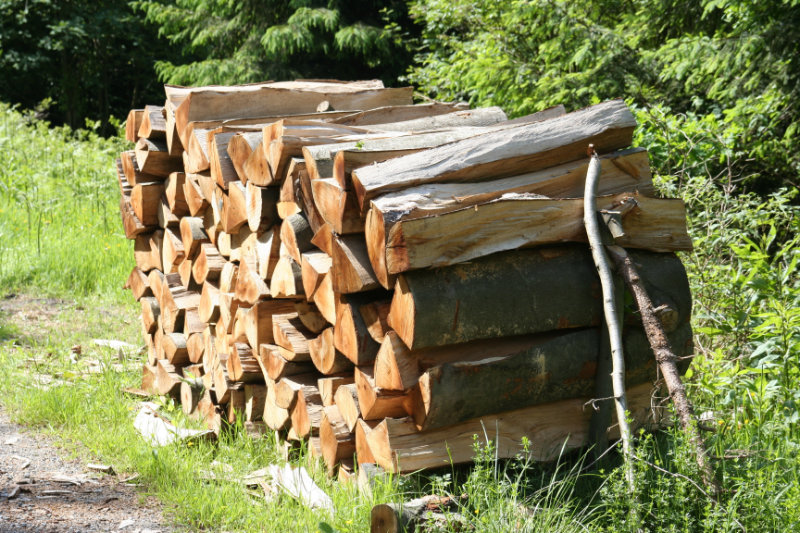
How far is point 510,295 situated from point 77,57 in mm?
17377

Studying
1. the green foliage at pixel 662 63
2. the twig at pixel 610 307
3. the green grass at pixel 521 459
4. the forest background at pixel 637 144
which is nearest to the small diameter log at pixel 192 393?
the green grass at pixel 521 459

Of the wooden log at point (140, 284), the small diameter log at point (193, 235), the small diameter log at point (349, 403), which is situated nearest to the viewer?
the small diameter log at point (349, 403)

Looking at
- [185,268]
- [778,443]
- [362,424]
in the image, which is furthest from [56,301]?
[778,443]

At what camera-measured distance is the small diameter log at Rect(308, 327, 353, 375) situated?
3289 mm

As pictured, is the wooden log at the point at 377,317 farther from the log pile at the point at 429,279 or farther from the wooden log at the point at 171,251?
the wooden log at the point at 171,251

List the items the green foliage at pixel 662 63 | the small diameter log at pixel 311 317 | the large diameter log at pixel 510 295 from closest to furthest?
1. the large diameter log at pixel 510 295
2. the small diameter log at pixel 311 317
3. the green foliage at pixel 662 63

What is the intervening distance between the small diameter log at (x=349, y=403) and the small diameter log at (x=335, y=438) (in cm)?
3

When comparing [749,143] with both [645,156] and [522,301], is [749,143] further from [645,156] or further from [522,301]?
[522,301]

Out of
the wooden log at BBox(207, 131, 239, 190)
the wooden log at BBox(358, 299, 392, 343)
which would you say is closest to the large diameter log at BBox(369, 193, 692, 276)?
the wooden log at BBox(358, 299, 392, 343)

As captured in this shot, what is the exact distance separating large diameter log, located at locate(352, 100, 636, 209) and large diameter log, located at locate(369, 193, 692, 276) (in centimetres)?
20

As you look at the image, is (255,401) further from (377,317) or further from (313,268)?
(377,317)

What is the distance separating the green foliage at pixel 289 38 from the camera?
11000 millimetres

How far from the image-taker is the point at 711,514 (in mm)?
2430

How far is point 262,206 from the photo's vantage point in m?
3.54
